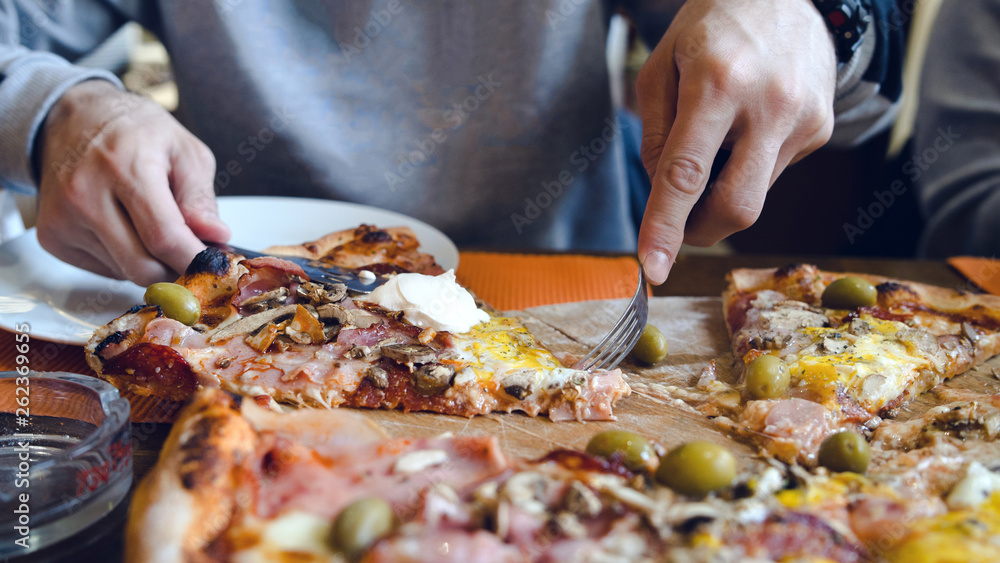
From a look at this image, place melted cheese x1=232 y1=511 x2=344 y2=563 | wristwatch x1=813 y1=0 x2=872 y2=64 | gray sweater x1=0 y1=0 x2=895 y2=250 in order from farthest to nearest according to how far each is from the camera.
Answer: gray sweater x1=0 y1=0 x2=895 y2=250 → wristwatch x1=813 y1=0 x2=872 y2=64 → melted cheese x1=232 y1=511 x2=344 y2=563

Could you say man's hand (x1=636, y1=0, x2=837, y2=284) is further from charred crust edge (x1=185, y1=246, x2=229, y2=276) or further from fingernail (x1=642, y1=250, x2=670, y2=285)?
charred crust edge (x1=185, y1=246, x2=229, y2=276)

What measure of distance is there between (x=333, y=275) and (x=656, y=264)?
1040 mm

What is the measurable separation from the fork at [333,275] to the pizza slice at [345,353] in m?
0.08

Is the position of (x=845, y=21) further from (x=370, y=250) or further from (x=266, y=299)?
(x=266, y=299)

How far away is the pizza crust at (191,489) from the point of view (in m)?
1.14

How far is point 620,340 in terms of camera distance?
2055 mm

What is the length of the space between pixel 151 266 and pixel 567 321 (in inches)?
56.3

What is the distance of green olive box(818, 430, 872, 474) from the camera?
59.4 inches

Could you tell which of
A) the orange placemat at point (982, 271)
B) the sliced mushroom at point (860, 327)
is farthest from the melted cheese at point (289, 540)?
the orange placemat at point (982, 271)

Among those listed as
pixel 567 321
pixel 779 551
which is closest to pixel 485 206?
pixel 567 321

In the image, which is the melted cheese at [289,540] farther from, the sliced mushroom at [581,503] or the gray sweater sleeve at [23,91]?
the gray sweater sleeve at [23,91]

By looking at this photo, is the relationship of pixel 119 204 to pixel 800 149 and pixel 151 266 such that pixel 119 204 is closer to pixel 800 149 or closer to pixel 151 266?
pixel 151 266

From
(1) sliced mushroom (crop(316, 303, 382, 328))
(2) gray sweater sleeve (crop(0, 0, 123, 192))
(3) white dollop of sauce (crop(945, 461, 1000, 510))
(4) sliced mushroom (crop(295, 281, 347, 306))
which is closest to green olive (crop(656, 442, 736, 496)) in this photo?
(3) white dollop of sauce (crop(945, 461, 1000, 510))

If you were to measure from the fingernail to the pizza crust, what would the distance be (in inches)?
44.4
